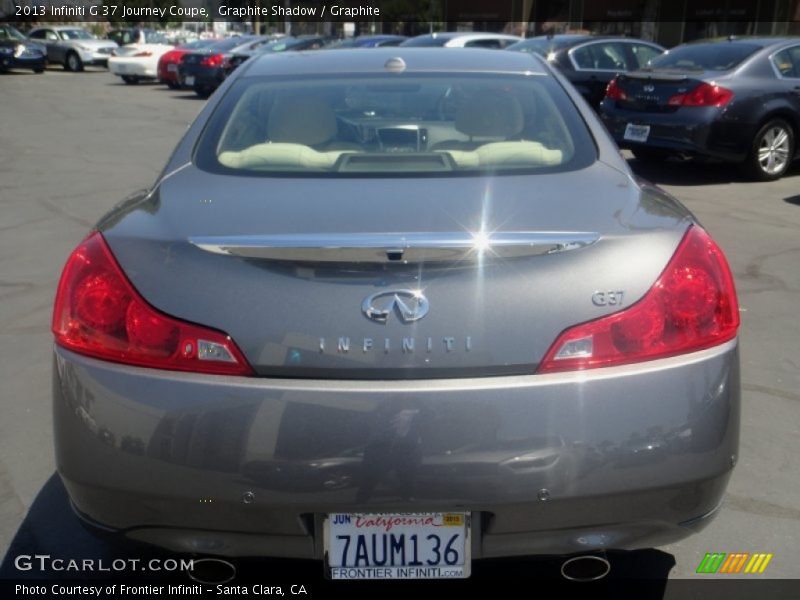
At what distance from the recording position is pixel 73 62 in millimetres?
31078

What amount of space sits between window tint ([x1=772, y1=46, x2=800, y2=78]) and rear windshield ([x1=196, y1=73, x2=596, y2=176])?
7.49 metres

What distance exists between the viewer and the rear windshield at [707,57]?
9945 mm

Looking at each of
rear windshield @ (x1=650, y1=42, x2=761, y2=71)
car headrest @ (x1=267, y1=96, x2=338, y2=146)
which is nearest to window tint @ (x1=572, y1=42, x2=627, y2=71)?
rear windshield @ (x1=650, y1=42, x2=761, y2=71)

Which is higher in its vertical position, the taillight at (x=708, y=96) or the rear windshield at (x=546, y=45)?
the rear windshield at (x=546, y=45)

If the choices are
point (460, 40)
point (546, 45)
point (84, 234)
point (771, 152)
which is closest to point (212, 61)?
point (460, 40)

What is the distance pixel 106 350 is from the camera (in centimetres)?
231

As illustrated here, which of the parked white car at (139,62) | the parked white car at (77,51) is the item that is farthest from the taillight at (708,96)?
the parked white car at (77,51)

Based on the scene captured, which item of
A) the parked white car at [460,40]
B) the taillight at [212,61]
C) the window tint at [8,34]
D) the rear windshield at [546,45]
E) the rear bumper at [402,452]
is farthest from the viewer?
the window tint at [8,34]

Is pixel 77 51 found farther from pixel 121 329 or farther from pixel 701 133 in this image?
pixel 121 329

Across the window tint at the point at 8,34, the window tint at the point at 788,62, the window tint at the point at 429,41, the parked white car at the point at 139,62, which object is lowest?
the parked white car at the point at 139,62

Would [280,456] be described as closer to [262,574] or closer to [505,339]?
[505,339]

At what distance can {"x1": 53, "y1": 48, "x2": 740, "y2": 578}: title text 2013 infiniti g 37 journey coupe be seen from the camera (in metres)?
2.17

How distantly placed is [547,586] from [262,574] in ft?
2.86

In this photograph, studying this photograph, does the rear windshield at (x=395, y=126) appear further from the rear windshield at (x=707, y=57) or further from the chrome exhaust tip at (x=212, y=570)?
the rear windshield at (x=707, y=57)
